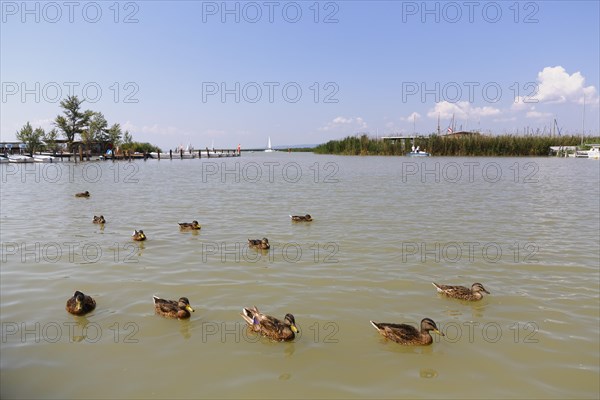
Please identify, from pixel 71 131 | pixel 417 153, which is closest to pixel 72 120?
pixel 71 131

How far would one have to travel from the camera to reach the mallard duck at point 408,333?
20.1 feet

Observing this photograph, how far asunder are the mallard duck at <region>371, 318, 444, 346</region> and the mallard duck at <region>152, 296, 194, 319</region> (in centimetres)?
316

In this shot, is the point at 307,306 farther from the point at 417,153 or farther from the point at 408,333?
the point at 417,153

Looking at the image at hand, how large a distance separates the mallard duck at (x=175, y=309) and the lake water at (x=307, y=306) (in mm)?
142

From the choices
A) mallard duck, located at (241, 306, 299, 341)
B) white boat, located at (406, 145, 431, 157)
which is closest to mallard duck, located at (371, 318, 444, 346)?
mallard duck, located at (241, 306, 299, 341)

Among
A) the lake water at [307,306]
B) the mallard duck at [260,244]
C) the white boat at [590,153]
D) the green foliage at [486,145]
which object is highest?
the green foliage at [486,145]

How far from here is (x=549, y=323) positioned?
6930mm

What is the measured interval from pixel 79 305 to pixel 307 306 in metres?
3.94

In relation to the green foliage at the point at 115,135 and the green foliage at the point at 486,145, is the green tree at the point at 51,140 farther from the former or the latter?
the green foliage at the point at 486,145

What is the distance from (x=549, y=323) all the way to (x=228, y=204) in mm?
15604

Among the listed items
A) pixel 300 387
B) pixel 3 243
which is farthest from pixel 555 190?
pixel 3 243

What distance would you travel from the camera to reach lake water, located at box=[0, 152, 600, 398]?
17.4 feet

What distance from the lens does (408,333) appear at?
20.2 ft

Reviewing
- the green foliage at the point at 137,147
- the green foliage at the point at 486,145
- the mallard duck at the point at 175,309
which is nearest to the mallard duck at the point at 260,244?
the mallard duck at the point at 175,309
